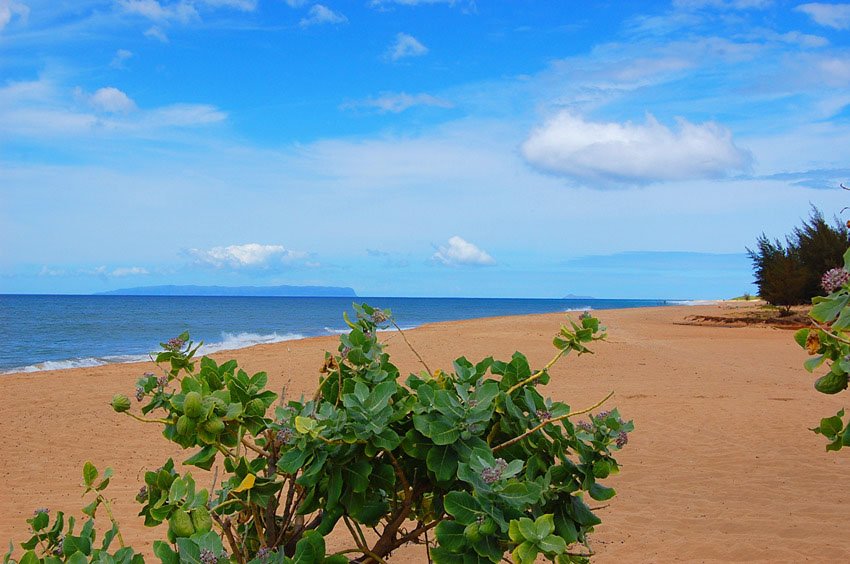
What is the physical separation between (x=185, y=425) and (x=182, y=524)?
235 millimetres

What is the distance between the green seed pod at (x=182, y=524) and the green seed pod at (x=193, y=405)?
23 centimetres

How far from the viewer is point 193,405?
1.73 m

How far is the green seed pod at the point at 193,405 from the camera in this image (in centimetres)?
173

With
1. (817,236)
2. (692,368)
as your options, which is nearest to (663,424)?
(692,368)

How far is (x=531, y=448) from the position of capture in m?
2.07

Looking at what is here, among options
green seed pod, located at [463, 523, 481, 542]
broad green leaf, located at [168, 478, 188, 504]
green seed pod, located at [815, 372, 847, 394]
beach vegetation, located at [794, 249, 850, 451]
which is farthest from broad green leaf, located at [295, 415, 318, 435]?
green seed pod, located at [815, 372, 847, 394]

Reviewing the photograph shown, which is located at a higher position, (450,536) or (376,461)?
(376,461)

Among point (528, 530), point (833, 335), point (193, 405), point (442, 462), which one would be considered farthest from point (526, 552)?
point (833, 335)

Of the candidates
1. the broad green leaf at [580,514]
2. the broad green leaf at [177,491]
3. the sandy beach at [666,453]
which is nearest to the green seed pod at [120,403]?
the broad green leaf at [177,491]

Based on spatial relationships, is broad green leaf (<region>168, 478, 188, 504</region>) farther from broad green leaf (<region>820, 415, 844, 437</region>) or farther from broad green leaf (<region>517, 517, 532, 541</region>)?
broad green leaf (<region>820, 415, 844, 437</region>)

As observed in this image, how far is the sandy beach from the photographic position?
17.0 feet

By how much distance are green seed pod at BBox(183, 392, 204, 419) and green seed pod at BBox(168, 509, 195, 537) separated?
0.23 metres

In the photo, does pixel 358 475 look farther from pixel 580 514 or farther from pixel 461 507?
pixel 580 514

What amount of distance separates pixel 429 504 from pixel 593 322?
31.1 inches
